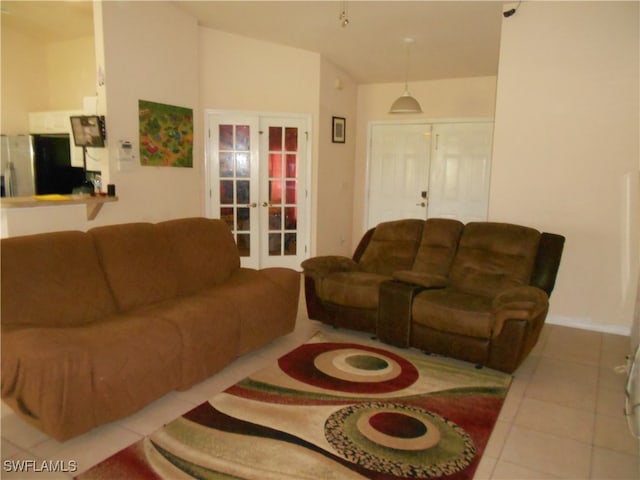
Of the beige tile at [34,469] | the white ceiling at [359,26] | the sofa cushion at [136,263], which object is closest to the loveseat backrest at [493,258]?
the white ceiling at [359,26]

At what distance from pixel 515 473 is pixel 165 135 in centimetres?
413

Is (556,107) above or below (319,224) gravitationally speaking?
above

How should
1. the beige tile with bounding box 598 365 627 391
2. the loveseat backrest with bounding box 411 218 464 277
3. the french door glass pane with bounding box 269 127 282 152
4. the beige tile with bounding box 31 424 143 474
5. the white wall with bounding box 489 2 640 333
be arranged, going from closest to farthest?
the beige tile with bounding box 31 424 143 474 < the beige tile with bounding box 598 365 627 391 < the white wall with bounding box 489 2 640 333 < the loveseat backrest with bounding box 411 218 464 277 < the french door glass pane with bounding box 269 127 282 152

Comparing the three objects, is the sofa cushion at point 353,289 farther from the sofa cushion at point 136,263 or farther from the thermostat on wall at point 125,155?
the thermostat on wall at point 125,155

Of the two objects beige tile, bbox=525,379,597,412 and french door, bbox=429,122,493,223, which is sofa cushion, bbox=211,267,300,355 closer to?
beige tile, bbox=525,379,597,412

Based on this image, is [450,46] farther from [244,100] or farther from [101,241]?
[101,241]

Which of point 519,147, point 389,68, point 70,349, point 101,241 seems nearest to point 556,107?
point 519,147

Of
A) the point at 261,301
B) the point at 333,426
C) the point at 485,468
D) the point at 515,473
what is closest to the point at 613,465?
the point at 515,473

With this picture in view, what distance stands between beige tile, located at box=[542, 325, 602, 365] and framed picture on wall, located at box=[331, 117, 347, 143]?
11.6ft

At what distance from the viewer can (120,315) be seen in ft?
9.30

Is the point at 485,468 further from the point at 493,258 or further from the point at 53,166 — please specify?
the point at 53,166

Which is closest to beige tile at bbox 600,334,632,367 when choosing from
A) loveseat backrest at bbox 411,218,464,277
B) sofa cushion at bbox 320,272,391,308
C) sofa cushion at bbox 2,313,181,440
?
loveseat backrest at bbox 411,218,464,277

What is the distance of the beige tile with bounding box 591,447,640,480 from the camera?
84.1 inches

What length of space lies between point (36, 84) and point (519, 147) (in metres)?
5.88
